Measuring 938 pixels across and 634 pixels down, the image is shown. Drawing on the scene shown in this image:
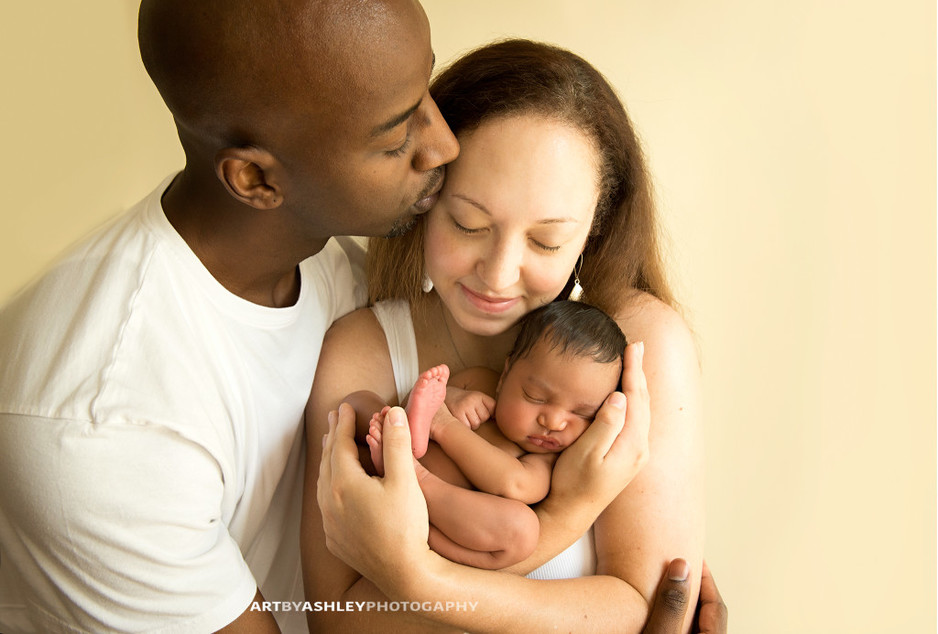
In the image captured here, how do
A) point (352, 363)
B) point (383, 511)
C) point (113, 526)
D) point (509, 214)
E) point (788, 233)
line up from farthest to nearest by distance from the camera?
1. point (788, 233)
2. point (352, 363)
3. point (509, 214)
4. point (383, 511)
5. point (113, 526)

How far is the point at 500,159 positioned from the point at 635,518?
80cm

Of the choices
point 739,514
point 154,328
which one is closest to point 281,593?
point 154,328

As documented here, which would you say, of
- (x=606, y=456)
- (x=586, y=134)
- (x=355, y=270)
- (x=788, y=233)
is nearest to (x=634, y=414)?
(x=606, y=456)

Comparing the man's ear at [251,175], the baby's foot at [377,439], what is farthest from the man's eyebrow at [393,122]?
the baby's foot at [377,439]

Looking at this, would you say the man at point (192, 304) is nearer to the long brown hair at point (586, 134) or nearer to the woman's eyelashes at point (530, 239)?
the woman's eyelashes at point (530, 239)

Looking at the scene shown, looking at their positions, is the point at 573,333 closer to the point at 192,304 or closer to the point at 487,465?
the point at 487,465

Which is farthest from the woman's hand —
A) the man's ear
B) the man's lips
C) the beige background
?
the beige background

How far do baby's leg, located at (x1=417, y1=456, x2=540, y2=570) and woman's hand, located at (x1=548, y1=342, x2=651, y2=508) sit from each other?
115 mm

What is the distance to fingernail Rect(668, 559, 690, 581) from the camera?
1.65 metres

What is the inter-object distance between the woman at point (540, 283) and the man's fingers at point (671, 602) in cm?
3

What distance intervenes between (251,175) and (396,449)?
0.55 metres

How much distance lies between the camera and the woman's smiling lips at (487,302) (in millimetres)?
1686

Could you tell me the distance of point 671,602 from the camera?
1633 millimetres

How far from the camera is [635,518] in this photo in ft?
5.56
